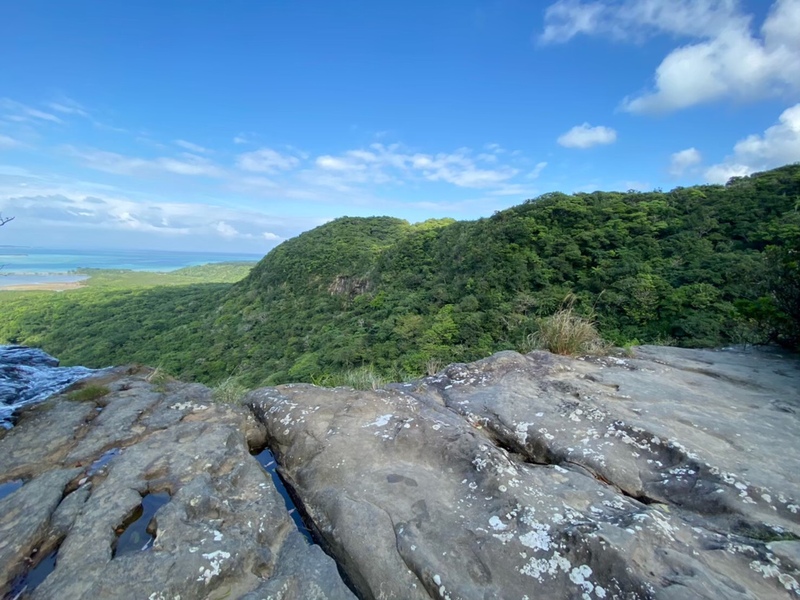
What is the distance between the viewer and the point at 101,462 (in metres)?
3.02

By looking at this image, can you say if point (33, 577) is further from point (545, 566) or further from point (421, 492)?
point (545, 566)

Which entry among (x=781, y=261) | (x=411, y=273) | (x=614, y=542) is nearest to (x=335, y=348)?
(x=411, y=273)

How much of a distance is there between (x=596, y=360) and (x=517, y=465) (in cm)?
307

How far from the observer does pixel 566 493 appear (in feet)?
8.63

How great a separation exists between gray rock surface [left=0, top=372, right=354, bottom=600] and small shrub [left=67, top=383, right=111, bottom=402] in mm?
135

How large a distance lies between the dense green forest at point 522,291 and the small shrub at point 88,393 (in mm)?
4270

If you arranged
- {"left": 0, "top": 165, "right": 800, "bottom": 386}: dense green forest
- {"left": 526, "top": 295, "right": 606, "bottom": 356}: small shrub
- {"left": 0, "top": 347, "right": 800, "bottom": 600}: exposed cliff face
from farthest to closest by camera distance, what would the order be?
{"left": 0, "top": 165, "right": 800, "bottom": 386}: dense green forest, {"left": 526, "top": 295, "right": 606, "bottom": 356}: small shrub, {"left": 0, "top": 347, "right": 800, "bottom": 600}: exposed cliff face

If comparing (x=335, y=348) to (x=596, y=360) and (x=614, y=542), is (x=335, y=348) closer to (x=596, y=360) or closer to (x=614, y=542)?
(x=596, y=360)

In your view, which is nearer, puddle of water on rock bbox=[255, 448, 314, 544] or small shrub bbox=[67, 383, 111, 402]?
puddle of water on rock bbox=[255, 448, 314, 544]

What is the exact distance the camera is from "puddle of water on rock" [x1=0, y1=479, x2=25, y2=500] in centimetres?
263

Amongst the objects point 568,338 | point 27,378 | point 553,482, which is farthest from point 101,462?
point 568,338

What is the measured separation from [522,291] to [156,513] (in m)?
17.5

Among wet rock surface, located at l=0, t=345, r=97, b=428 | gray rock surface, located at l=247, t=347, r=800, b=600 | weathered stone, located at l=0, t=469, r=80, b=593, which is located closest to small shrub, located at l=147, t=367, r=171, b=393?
wet rock surface, located at l=0, t=345, r=97, b=428

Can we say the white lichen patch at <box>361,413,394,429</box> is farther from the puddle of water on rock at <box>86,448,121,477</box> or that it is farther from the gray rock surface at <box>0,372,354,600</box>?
the puddle of water on rock at <box>86,448,121,477</box>
